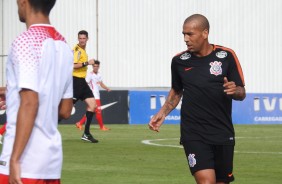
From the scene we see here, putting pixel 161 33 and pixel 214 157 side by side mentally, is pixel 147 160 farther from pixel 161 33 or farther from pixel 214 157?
pixel 161 33

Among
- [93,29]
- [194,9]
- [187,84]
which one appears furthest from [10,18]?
[187,84]

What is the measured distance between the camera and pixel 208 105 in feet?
30.6

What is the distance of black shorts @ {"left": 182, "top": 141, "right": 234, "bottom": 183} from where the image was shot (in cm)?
924

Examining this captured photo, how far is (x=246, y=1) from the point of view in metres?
43.7

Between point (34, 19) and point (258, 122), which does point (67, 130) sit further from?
point (34, 19)

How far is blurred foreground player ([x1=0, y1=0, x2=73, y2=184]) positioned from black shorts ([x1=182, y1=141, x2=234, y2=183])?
11.4 feet

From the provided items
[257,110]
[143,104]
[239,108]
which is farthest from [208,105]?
[239,108]

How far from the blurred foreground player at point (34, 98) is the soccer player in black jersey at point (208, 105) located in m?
3.51

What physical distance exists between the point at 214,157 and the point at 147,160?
25.5ft

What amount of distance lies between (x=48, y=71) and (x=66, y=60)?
0.17m

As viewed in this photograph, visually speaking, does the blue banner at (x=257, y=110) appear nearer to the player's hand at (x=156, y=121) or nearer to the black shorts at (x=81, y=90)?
the black shorts at (x=81, y=90)

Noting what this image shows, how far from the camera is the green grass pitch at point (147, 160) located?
46.0 feet

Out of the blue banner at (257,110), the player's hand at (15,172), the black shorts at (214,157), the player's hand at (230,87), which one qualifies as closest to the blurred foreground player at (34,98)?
the player's hand at (15,172)

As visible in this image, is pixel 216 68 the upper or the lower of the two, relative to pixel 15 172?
lower
